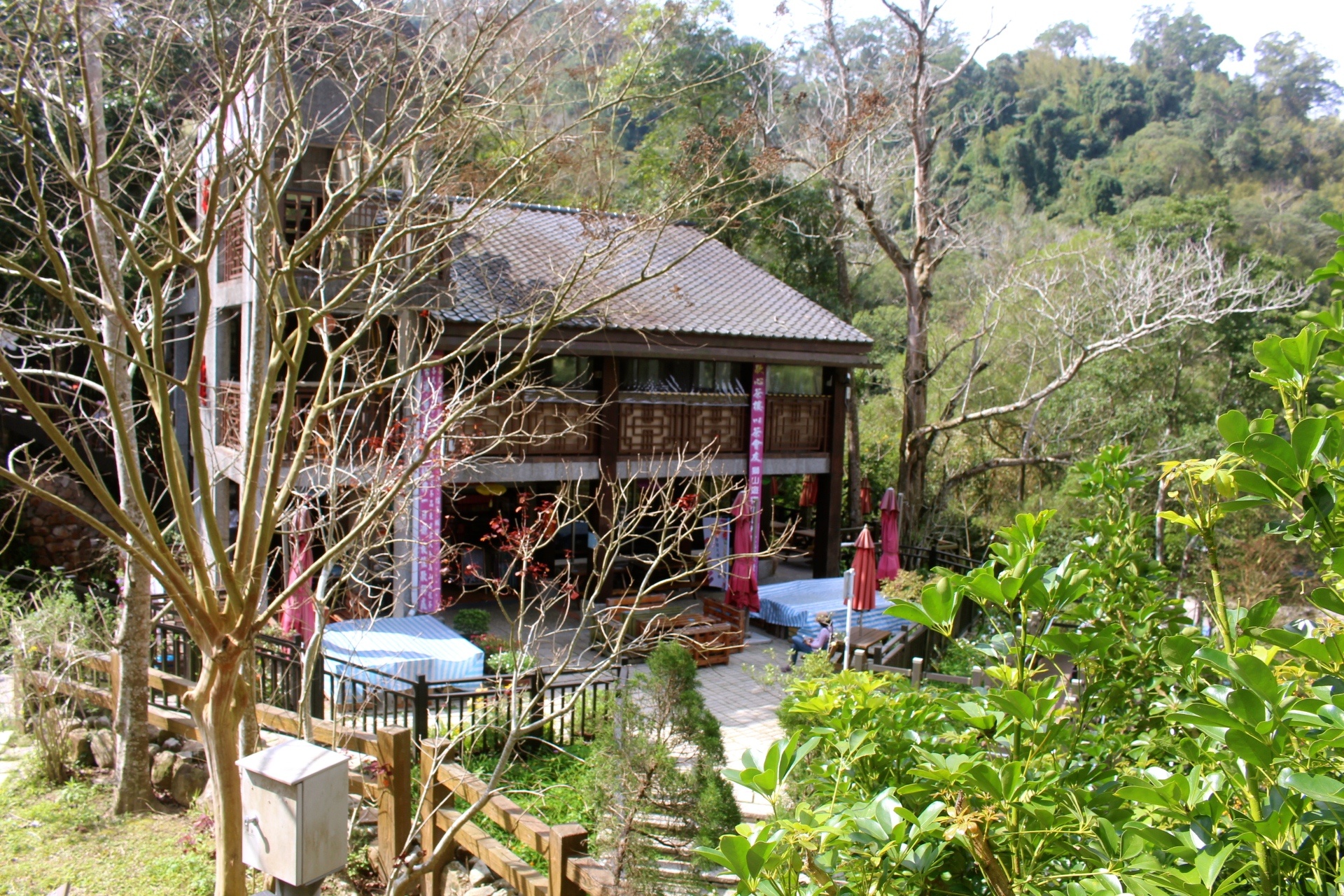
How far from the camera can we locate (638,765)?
20.6 ft

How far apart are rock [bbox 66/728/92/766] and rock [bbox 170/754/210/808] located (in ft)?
3.94

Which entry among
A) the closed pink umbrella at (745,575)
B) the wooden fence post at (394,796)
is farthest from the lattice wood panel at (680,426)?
the wooden fence post at (394,796)

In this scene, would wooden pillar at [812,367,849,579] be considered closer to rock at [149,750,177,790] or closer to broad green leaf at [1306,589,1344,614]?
rock at [149,750,177,790]

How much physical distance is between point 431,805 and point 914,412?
14684 millimetres

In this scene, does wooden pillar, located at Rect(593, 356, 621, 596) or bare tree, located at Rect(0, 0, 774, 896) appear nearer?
→ bare tree, located at Rect(0, 0, 774, 896)

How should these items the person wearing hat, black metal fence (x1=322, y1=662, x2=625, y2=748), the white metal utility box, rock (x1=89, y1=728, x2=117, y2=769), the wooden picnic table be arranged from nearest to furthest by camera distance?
the white metal utility box < black metal fence (x1=322, y1=662, x2=625, y2=748) < rock (x1=89, y1=728, x2=117, y2=769) < the wooden picnic table < the person wearing hat

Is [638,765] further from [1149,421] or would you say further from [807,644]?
[1149,421]

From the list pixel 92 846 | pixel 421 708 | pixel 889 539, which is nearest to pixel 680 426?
pixel 889 539

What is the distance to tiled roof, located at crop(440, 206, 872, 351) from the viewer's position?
44.0 feet

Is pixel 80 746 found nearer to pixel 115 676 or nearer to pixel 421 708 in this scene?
pixel 115 676

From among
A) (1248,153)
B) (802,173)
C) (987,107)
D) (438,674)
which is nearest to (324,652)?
(438,674)

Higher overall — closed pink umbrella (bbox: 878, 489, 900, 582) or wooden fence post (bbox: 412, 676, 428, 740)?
closed pink umbrella (bbox: 878, 489, 900, 582)

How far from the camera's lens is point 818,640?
41.8ft

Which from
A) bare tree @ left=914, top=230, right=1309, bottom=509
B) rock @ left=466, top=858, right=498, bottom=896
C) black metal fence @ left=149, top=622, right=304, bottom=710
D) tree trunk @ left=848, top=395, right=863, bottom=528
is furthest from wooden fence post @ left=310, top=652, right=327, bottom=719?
tree trunk @ left=848, top=395, right=863, bottom=528
